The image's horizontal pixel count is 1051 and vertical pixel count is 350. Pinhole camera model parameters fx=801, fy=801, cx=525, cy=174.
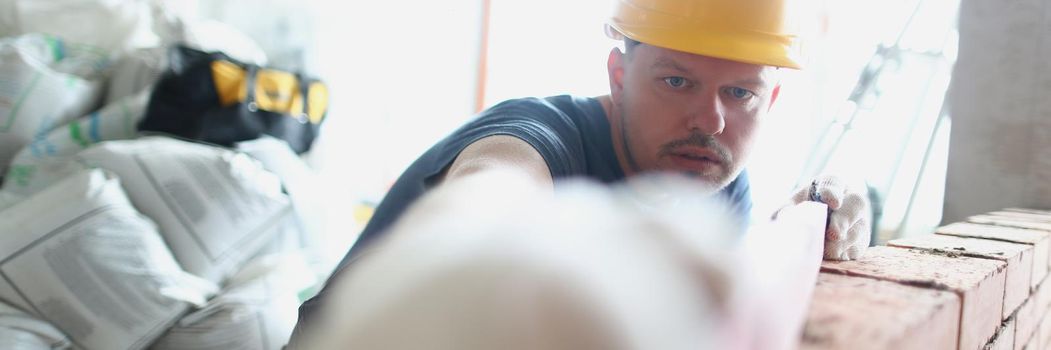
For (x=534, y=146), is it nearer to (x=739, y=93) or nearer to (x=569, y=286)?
(x=739, y=93)

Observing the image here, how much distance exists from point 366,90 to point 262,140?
1.81 m

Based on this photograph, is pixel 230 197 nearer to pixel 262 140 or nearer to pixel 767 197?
pixel 262 140

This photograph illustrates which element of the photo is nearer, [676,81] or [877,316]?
[877,316]

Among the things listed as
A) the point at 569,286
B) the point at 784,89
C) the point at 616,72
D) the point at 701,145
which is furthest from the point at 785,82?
the point at 569,286

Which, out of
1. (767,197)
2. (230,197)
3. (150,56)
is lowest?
(767,197)

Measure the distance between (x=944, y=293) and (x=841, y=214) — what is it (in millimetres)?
230

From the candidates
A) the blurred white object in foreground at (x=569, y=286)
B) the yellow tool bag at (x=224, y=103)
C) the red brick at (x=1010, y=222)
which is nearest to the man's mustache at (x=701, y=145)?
the red brick at (x=1010, y=222)

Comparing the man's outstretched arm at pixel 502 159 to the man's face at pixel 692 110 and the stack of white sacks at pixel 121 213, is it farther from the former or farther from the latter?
the stack of white sacks at pixel 121 213

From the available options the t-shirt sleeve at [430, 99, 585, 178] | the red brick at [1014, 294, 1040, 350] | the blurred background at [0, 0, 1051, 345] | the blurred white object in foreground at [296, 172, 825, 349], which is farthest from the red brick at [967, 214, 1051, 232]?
the blurred white object in foreground at [296, 172, 825, 349]

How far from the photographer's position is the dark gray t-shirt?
1.08 m

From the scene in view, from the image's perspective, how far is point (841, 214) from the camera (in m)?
1.04

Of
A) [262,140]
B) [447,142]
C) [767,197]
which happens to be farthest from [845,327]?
[767,197]

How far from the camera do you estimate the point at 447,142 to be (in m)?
1.16

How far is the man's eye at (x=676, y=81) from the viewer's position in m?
1.26
